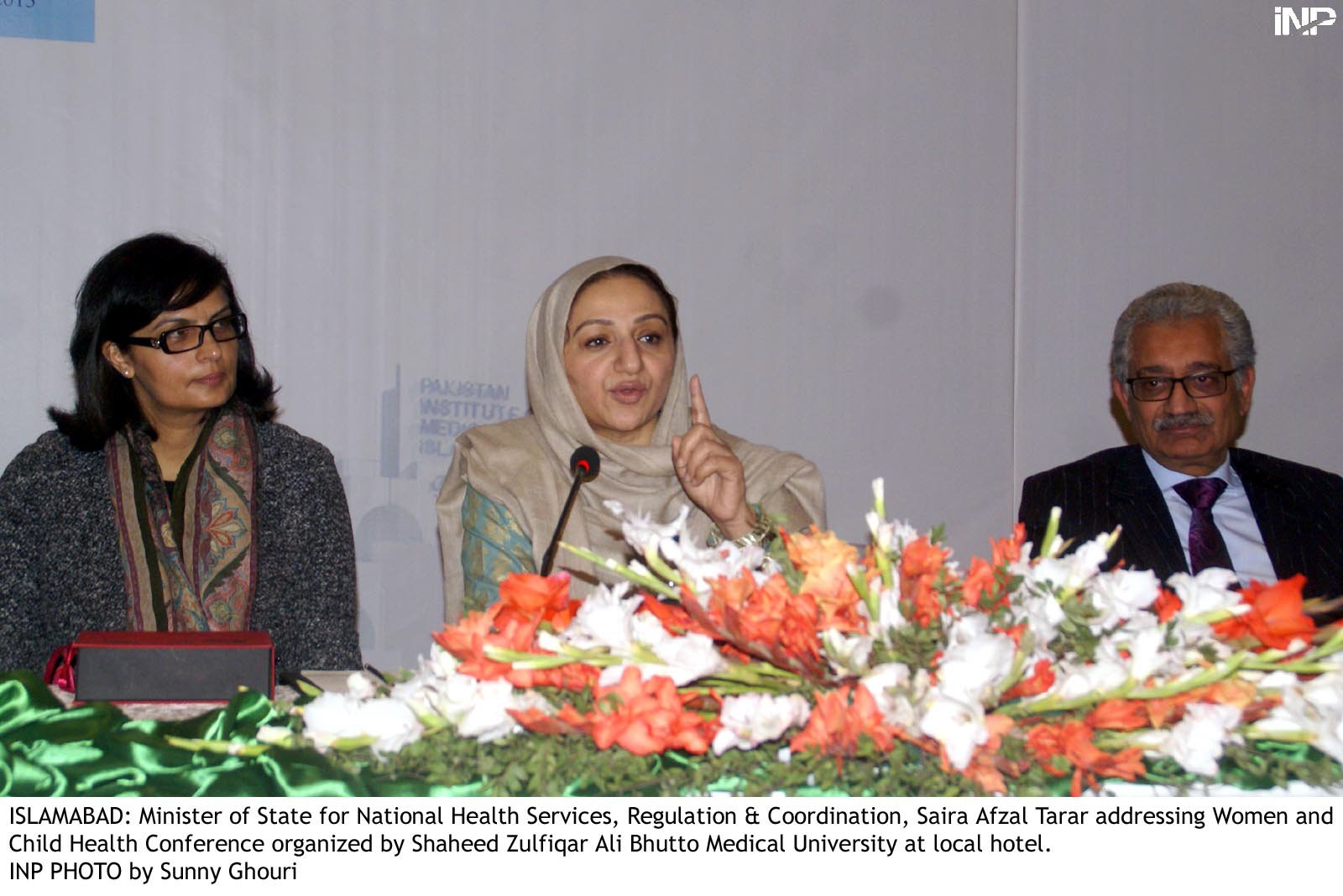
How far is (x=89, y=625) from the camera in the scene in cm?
247

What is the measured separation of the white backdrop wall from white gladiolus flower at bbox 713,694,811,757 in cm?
238

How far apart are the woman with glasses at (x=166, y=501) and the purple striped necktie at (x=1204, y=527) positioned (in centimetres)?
165

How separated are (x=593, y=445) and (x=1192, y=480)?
118cm

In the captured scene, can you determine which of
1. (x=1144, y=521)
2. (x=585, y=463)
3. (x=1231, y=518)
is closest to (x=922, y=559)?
(x=585, y=463)

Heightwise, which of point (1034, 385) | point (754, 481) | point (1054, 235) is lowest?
point (754, 481)

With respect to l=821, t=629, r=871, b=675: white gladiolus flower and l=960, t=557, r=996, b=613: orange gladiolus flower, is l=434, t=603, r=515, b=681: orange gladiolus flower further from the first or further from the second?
l=960, t=557, r=996, b=613: orange gladiolus flower

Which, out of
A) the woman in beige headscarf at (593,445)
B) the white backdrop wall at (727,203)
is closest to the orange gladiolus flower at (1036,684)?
the woman in beige headscarf at (593,445)

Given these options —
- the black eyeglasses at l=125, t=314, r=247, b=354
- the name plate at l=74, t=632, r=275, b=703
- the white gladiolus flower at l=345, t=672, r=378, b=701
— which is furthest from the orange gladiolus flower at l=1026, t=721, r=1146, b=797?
the black eyeglasses at l=125, t=314, r=247, b=354

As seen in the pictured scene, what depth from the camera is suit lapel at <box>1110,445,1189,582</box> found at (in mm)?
2488

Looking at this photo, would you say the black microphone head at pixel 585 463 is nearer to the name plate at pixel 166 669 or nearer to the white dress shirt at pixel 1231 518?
the name plate at pixel 166 669
